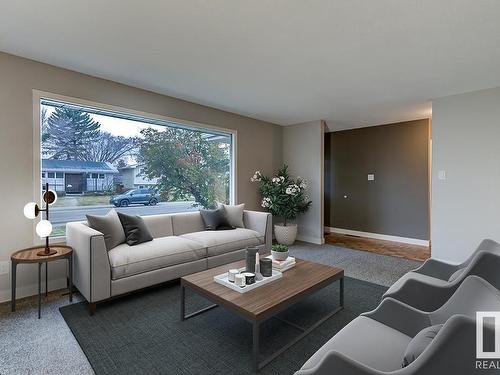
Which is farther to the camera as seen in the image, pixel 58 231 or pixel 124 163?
pixel 124 163

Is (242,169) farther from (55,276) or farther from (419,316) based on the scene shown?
(419,316)

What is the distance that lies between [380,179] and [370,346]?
5024 mm

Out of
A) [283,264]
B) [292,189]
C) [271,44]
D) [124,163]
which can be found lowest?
[283,264]

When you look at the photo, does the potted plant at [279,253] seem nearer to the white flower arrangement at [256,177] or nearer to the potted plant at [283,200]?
the potted plant at [283,200]

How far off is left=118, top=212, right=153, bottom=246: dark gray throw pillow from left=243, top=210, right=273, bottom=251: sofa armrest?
1.63 meters

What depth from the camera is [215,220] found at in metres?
3.94

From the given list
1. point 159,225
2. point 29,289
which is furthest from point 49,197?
point 159,225

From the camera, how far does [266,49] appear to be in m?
2.51

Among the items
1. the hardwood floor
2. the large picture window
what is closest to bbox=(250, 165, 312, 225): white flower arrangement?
the large picture window

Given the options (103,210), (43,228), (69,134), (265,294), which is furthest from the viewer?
(103,210)

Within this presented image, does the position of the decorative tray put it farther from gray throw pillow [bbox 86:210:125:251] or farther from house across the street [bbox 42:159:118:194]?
house across the street [bbox 42:159:118:194]

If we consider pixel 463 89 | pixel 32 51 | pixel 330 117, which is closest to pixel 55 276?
pixel 32 51

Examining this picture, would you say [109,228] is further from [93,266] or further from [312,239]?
[312,239]

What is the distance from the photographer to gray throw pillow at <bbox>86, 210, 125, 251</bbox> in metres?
2.79
